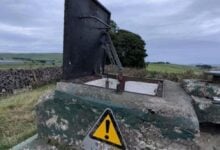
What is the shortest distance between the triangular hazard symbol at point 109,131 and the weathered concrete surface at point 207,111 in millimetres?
1148

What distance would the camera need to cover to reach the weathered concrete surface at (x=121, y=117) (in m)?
1.90

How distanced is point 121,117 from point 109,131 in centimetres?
32

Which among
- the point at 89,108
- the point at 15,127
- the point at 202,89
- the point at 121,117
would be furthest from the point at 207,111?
the point at 15,127

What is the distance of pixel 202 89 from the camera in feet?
9.20

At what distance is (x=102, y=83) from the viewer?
10.9ft

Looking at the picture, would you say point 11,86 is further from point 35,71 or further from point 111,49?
point 111,49

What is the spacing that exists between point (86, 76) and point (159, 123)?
4.73 feet

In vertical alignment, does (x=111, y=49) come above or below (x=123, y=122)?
above

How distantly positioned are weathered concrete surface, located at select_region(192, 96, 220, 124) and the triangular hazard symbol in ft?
3.77

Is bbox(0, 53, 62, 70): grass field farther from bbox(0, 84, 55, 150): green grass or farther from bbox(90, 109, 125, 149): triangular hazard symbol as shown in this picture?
bbox(90, 109, 125, 149): triangular hazard symbol

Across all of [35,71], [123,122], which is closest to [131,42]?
[35,71]

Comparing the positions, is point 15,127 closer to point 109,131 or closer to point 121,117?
point 121,117

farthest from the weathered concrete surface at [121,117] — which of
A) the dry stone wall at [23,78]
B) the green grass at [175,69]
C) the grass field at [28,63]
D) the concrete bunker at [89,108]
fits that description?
the dry stone wall at [23,78]

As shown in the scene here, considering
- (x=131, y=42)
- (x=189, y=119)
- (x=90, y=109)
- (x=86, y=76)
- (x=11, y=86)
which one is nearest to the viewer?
(x=189, y=119)
